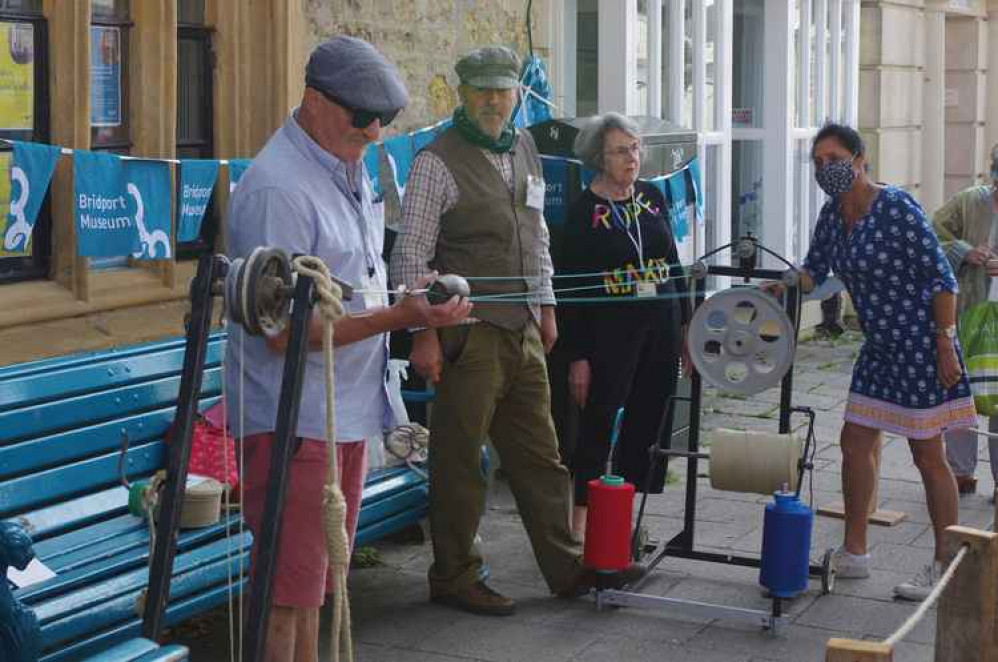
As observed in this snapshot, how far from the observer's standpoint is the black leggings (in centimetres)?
662

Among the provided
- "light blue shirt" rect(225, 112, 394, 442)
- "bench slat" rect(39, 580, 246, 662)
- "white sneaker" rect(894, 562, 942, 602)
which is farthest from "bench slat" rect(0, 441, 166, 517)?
"white sneaker" rect(894, 562, 942, 602)

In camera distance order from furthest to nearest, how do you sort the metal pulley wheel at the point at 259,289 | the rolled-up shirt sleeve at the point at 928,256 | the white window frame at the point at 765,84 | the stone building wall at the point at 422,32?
the white window frame at the point at 765,84
the stone building wall at the point at 422,32
the rolled-up shirt sleeve at the point at 928,256
the metal pulley wheel at the point at 259,289

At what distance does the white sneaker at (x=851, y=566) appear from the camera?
669 cm

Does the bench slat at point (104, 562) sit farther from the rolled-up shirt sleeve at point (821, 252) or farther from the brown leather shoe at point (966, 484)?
the brown leather shoe at point (966, 484)

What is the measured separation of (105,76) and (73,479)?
1.89 m

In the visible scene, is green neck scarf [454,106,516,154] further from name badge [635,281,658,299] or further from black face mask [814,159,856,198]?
black face mask [814,159,856,198]

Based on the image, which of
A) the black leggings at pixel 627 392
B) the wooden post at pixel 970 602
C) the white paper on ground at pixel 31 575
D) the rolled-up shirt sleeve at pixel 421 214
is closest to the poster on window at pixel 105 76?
the rolled-up shirt sleeve at pixel 421 214

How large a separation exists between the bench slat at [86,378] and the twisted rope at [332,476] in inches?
71.6

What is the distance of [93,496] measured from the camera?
5.41 m

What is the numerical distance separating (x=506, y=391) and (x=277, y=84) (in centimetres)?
184

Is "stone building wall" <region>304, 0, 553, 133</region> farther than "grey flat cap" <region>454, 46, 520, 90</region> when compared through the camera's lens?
Yes

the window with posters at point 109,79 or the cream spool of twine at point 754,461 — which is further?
the window with posters at point 109,79

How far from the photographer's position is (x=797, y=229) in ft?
44.1

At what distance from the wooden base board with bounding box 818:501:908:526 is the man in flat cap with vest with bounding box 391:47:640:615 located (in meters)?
1.85
